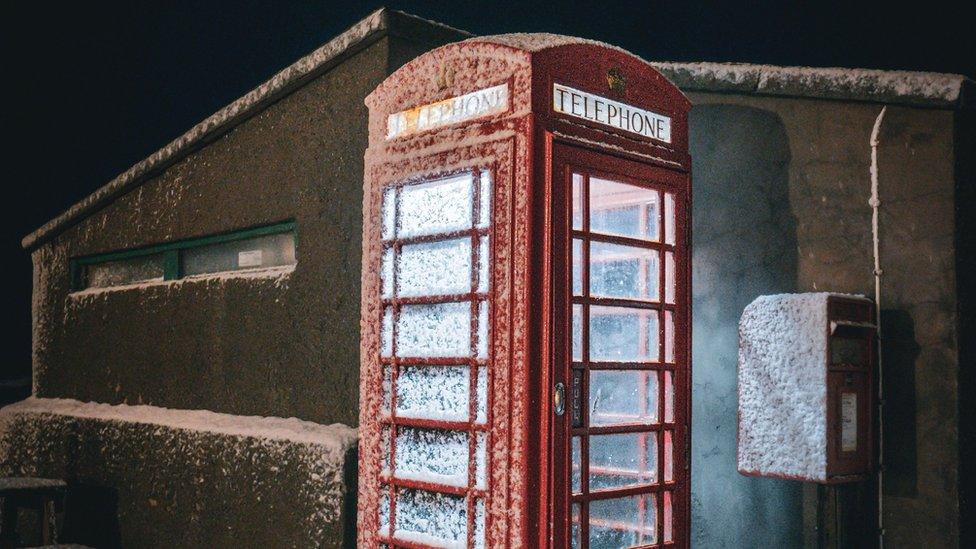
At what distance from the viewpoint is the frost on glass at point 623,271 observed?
13.9 feet

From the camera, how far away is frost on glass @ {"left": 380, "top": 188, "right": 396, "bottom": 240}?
429 centimetres

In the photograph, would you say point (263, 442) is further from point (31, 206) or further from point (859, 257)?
point (31, 206)

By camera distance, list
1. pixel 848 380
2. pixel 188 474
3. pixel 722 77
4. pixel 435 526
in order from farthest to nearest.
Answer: pixel 188 474, pixel 722 77, pixel 848 380, pixel 435 526

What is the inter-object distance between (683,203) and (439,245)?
1289 millimetres

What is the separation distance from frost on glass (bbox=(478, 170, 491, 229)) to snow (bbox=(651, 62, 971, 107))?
2.03 metres

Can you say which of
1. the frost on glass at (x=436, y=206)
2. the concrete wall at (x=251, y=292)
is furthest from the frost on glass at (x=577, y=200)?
the concrete wall at (x=251, y=292)

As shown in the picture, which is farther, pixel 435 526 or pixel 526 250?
pixel 435 526

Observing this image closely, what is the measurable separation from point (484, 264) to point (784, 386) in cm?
188

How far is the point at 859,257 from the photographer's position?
185 inches

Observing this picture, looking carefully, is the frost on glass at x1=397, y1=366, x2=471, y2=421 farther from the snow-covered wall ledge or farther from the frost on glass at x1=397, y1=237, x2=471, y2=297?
the snow-covered wall ledge

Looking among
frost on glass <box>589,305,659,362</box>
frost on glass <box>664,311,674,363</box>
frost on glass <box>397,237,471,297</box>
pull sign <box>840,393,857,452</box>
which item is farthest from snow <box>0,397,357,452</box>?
pull sign <box>840,393,857,452</box>

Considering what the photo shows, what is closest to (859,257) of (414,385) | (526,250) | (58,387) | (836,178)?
(836,178)

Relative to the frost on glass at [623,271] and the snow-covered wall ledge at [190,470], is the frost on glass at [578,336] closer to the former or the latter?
the frost on glass at [623,271]

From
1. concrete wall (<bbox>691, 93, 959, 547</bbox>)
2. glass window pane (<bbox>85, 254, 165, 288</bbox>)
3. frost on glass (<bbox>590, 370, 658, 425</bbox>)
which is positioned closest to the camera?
frost on glass (<bbox>590, 370, 658, 425</bbox>)
